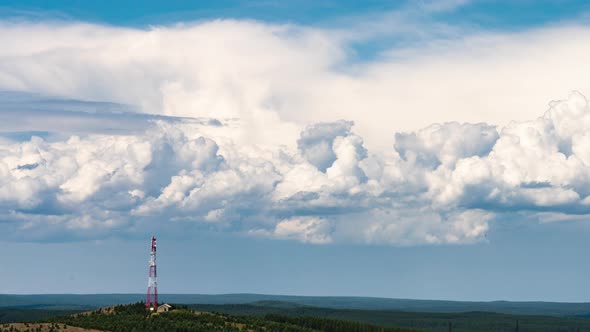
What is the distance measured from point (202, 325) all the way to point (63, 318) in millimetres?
30710

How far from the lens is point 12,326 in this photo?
568ft

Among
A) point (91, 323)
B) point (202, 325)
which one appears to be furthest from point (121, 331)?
point (202, 325)

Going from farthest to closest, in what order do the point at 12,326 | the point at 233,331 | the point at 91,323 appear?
the point at 233,331
the point at 91,323
the point at 12,326

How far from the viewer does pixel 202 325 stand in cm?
19975

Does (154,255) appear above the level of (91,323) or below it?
above

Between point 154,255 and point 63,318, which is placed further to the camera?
point 63,318

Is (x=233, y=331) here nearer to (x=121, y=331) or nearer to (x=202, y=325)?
(x=202, y=325)

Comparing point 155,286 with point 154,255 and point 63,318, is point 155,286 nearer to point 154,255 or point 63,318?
point 154,255

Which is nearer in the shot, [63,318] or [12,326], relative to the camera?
[12,326]

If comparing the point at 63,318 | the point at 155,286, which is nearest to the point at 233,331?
the point at 155,286

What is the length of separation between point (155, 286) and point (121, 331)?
1140 centimetres

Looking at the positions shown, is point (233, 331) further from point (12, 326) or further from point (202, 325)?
point (12, 326)

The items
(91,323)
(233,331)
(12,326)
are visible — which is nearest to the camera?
(12,326)

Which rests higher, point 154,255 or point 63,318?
point 154,255
